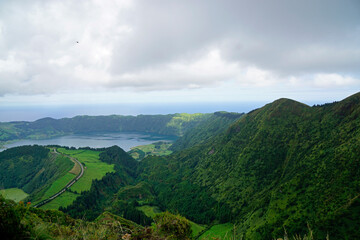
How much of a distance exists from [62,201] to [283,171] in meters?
113

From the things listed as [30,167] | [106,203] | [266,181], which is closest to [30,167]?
[30,167]

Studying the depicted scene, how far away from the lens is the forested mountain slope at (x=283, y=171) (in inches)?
2197

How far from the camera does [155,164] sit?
606 feet

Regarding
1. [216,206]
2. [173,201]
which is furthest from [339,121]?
[173,201]

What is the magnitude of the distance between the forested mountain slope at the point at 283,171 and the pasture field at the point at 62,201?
175 feet

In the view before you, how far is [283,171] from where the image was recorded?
315 feet

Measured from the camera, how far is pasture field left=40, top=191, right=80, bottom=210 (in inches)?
3482

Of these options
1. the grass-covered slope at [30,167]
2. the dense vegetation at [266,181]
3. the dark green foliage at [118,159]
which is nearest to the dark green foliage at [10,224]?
the dense vegetation at [266,181]

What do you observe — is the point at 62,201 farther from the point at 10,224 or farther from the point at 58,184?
the point at 10,224

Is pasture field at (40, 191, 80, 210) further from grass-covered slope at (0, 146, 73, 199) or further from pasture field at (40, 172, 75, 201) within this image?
grass-covered slope at (0, 146, 73, 199)

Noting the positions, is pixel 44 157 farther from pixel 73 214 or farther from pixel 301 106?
pixel 301 106

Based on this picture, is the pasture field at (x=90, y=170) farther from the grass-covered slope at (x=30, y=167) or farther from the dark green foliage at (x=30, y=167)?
the grass-covered slope at (x=30, y=167)

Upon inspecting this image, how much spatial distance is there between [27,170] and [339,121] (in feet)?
740

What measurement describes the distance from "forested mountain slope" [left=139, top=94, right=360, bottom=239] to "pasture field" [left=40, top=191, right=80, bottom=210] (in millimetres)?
53404
